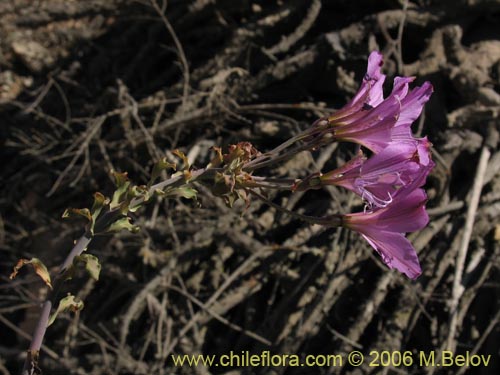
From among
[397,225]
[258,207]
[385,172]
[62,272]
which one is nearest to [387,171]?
[385,172]

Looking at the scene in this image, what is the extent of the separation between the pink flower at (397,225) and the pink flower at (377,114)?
0.16 m

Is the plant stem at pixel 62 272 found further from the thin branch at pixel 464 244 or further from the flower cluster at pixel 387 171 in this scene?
the thin branch at pixel 464 244

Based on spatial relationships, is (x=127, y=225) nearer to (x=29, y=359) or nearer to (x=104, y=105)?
(x=29, y=359)

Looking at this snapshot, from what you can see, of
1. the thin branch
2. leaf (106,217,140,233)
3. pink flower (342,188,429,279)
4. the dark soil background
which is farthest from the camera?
the dark soil background

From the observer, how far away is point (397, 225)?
3.92 ft

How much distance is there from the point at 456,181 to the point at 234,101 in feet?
3.84

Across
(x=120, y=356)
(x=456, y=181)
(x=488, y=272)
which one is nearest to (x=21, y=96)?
(x=120, y=356)

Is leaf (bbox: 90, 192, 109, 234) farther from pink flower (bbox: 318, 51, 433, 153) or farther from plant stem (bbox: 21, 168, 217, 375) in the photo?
pink flower (bbox: 318, 51, 433, 153)

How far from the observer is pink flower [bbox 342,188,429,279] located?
1.14 m

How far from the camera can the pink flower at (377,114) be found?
4.04 feet

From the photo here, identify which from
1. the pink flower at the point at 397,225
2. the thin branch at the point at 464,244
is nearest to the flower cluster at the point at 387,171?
the pink flower at the point at 397,225

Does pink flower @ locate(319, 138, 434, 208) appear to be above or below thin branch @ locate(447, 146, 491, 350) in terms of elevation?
above

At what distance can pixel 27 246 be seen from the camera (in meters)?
3.52

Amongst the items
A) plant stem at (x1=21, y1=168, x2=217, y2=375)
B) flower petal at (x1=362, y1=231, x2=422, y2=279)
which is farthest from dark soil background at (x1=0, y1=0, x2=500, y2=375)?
plant stem at (x1=21, y1=168, x2=217, y2=375)
